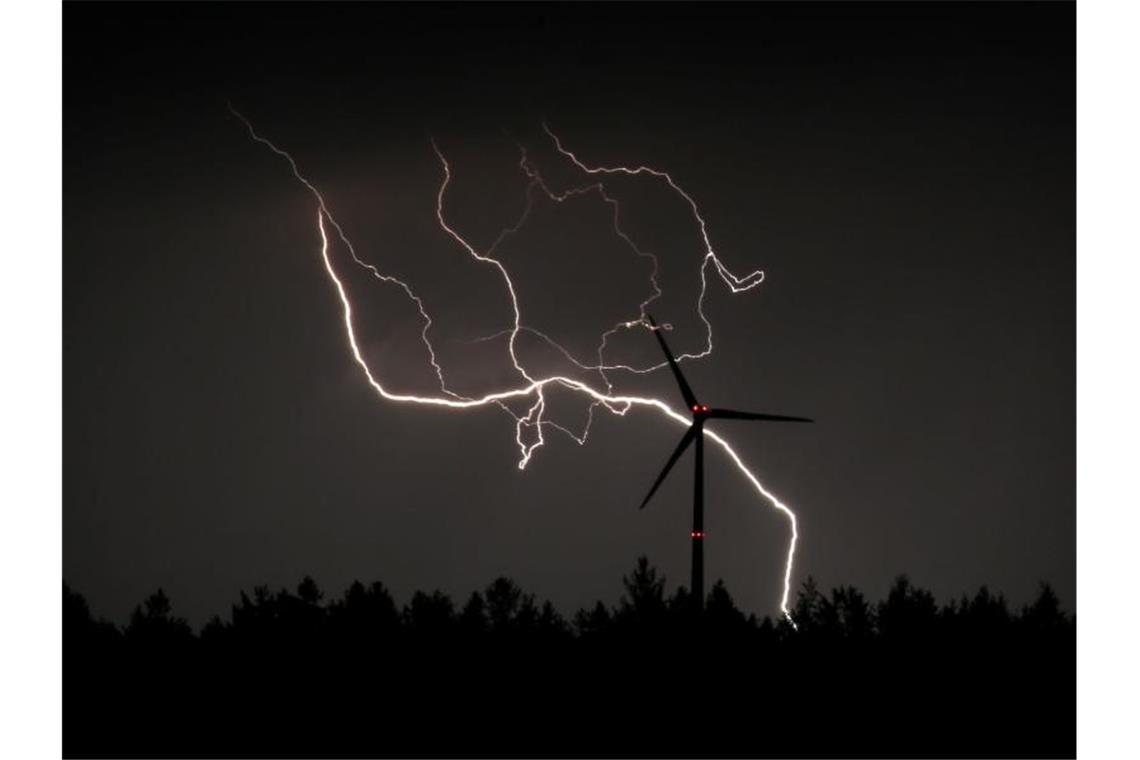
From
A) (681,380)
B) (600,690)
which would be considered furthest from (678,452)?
(600,690)

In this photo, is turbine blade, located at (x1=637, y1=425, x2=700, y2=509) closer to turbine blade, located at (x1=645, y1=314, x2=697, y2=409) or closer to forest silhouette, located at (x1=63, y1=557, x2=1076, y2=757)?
turbine blade, located at (x1=645, y1=314, x2=697, y2=409)

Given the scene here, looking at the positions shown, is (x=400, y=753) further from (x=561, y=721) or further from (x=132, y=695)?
(x=132, y=695)

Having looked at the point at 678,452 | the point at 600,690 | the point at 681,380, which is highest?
the point at 681,380

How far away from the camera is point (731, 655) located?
1042 inches

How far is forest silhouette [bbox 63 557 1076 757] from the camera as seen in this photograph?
23625 mm

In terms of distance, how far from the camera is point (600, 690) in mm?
25969

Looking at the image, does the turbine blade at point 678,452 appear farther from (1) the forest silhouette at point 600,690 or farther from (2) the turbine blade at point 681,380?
(1) the forest silhouette at point 600,690

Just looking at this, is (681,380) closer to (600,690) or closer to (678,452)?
(678,452)

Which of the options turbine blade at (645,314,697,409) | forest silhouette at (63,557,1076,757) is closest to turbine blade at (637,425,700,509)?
turbine blade at (645,314,697,409)

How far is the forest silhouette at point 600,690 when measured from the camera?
23.6 meters

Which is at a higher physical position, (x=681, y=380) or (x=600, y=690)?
(x=681, y=380)

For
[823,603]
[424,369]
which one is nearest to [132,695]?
[424,369]

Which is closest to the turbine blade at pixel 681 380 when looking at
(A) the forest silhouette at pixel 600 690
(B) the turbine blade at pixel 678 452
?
(B) the turbine blade at pixel 678 452

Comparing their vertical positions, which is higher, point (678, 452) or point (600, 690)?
point (678, 452)
